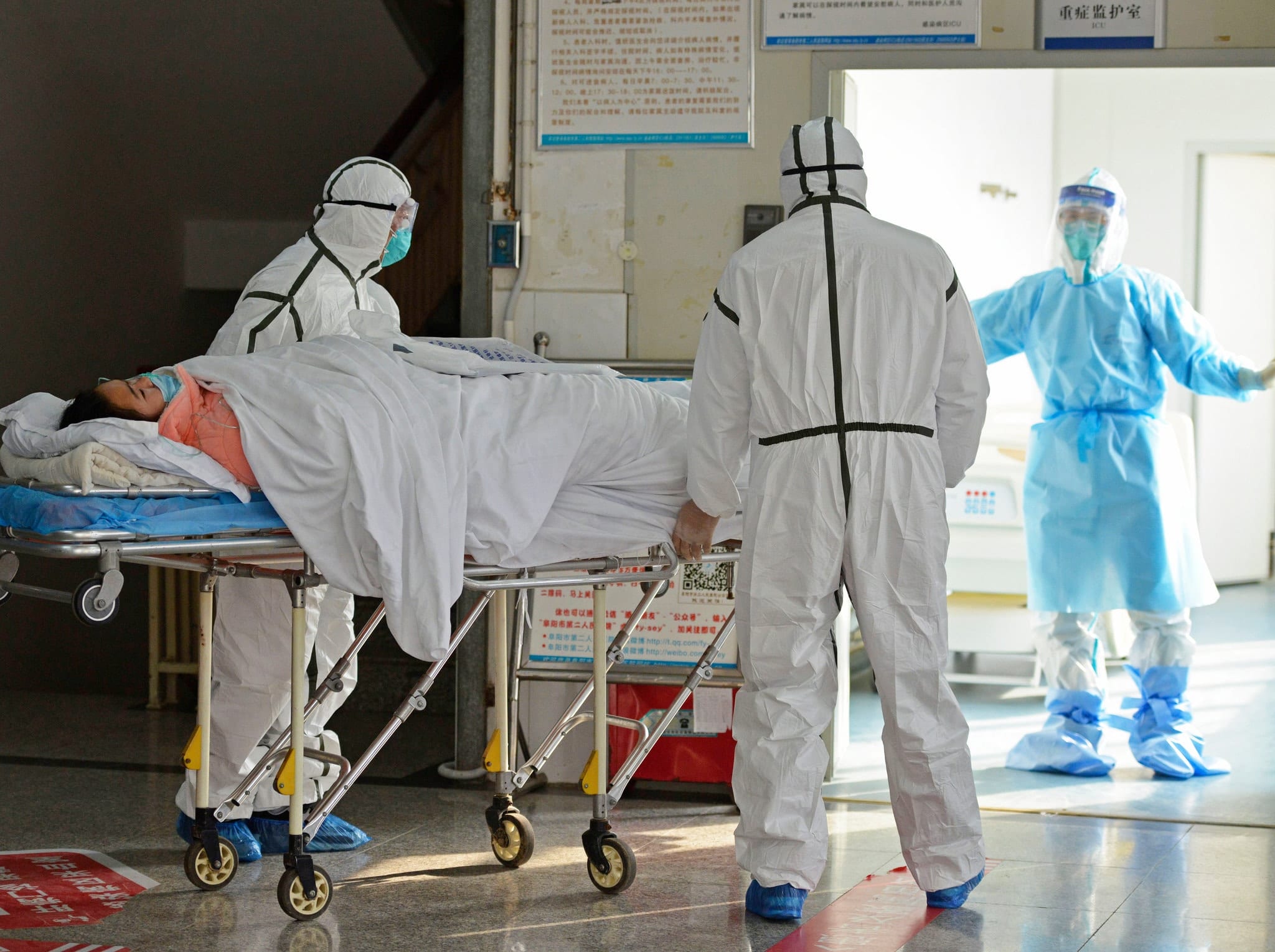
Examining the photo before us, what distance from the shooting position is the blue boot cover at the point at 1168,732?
420 centimetres

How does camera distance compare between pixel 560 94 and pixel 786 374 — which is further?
pixel 560 94

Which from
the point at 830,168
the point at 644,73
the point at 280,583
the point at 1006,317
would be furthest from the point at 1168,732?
the point at 280,583

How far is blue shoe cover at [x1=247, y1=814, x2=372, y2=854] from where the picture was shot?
10.9ft

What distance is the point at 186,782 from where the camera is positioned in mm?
3219

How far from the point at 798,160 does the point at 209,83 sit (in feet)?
19.7

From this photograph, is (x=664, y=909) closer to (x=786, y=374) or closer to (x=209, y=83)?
(x=786, y=374)

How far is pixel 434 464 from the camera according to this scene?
2658mm

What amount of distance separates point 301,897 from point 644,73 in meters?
2.34

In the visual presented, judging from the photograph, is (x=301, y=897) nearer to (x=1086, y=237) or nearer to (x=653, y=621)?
(x=653, y=621)

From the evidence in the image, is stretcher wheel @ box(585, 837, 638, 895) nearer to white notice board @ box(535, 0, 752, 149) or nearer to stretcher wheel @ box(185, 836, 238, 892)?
stretcher wheel @ box(185, 836, 238, 892)

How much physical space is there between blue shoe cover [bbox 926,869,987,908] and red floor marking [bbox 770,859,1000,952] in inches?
0.6

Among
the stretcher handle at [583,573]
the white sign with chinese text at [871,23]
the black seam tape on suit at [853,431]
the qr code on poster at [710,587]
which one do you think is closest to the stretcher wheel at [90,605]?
the stretcher handle at [583,573]

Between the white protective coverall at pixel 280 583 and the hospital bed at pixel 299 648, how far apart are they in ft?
0.31

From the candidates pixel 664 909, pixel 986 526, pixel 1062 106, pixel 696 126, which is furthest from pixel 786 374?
pixel 1062 106
